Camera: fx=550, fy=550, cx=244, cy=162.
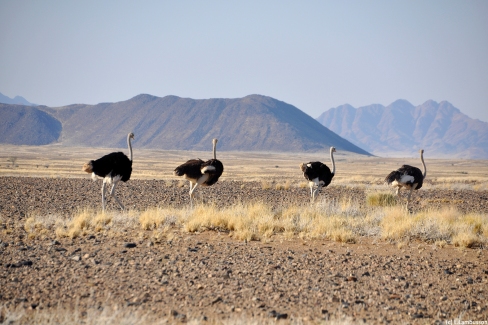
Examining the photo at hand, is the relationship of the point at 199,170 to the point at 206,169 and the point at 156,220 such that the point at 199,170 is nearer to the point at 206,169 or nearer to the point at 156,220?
the point at 206,169

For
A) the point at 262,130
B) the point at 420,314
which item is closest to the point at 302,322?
the point at 420,314

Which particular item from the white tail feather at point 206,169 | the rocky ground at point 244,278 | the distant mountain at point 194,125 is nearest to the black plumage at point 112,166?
the white tail feather at point 206,169

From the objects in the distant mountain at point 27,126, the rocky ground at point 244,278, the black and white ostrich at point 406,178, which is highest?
the distant mountain at point 27,126

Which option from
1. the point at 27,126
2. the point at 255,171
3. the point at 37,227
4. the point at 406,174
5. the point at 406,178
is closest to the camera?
the point at 37,227

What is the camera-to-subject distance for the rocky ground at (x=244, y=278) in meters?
6.80

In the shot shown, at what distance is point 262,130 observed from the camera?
511ft

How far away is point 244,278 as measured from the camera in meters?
8.07

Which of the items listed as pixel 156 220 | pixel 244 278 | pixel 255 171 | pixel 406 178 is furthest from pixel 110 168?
pixel 255 171

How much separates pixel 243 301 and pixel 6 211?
9188 millimetres

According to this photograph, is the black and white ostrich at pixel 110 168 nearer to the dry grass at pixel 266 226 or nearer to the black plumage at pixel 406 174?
the dry grass at pixel 266 226

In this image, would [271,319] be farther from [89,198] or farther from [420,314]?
[89,198]

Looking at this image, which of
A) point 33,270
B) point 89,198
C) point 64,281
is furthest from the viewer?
point 89,198

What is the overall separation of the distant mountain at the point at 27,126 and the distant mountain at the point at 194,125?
187 centimetres

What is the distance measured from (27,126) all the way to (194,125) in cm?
4741
